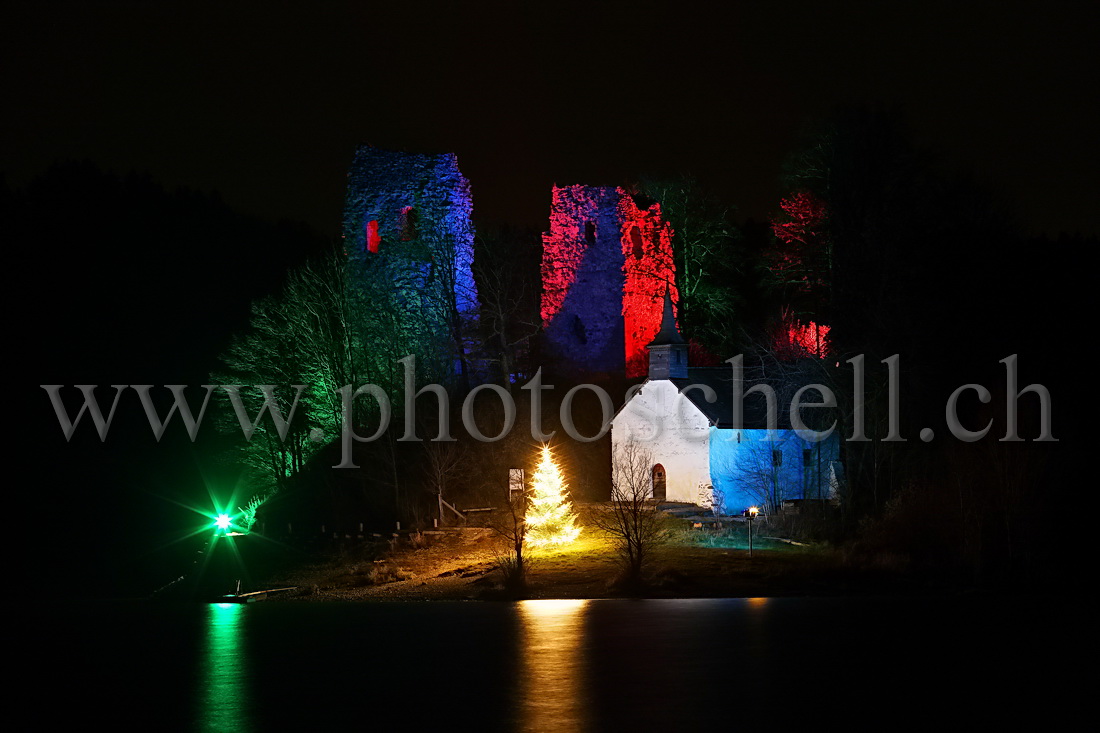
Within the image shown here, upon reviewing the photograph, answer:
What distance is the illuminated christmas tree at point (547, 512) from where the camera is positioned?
30359 millimetres

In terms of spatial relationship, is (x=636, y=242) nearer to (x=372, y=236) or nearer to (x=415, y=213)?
(x=415, y=213)

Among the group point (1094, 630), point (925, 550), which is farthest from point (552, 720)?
point (925, 550)

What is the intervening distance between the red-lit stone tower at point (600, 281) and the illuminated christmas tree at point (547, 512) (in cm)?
1346

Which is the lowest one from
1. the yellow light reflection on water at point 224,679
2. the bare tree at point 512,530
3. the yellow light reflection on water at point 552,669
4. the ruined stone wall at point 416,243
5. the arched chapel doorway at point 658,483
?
the yellow light reflection on water at point 224,679

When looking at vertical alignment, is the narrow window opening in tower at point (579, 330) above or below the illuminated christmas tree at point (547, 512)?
above

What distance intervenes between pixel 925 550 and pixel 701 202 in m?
19.8

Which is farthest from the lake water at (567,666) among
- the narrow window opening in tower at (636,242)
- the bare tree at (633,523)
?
the narrow window opening in tower at (636,242)

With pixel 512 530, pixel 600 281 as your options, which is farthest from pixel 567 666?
pixel 600 281

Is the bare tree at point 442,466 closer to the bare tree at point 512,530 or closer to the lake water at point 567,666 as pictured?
the bare tree at point 512,530

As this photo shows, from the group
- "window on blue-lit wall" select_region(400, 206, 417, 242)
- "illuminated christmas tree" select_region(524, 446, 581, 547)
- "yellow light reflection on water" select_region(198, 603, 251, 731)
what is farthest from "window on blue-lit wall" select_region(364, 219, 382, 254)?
"yellow light reflection on water" select_region(198, 603, 251, 731)

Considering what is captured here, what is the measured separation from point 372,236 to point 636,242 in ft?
29.2

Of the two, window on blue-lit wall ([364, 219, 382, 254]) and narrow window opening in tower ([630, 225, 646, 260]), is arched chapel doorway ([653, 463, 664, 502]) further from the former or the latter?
window on blue-lit wall ([364, 219, 382, 254])

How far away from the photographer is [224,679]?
17.8m

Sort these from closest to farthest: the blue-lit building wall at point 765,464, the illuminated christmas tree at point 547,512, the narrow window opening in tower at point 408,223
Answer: the illuminated christmas tree at point 547,512 → the blue-lit building wall at point 765,464 → the narrow window opening in tower at point 408,223
